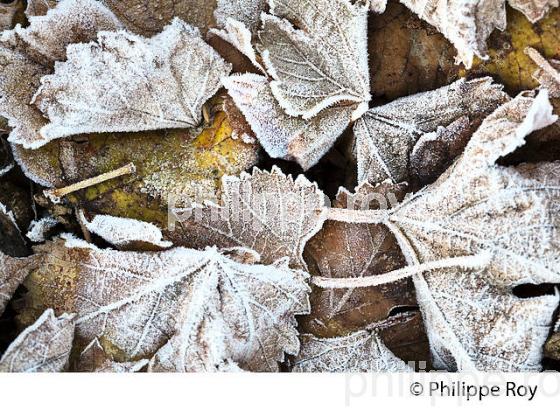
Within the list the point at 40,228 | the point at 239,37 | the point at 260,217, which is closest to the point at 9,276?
the point at 40,228

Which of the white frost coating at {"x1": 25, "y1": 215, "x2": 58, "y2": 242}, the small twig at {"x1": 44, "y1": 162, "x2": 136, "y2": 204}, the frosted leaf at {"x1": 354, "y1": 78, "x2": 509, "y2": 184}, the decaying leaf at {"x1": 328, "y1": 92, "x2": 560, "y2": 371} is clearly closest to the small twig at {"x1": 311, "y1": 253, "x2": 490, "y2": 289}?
the decaying leaf at {"x1": 328, "y1": 92, "x2": 560, "y2": 371}

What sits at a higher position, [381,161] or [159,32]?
[159,32]

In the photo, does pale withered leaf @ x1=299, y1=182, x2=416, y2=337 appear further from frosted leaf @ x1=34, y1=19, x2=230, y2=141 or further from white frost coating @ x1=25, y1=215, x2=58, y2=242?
white frost coating @ x1=25, y1=215, x2=58, y2=242

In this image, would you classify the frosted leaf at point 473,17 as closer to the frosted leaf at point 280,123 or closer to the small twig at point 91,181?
the frosted leaf at point 280,123

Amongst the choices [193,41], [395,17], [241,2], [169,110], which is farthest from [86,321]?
[395,17]

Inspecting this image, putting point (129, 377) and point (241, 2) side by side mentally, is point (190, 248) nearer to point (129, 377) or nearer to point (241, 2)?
point (129, 377)

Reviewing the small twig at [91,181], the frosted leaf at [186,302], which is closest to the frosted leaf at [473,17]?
the frosted leaf at [186,302]
